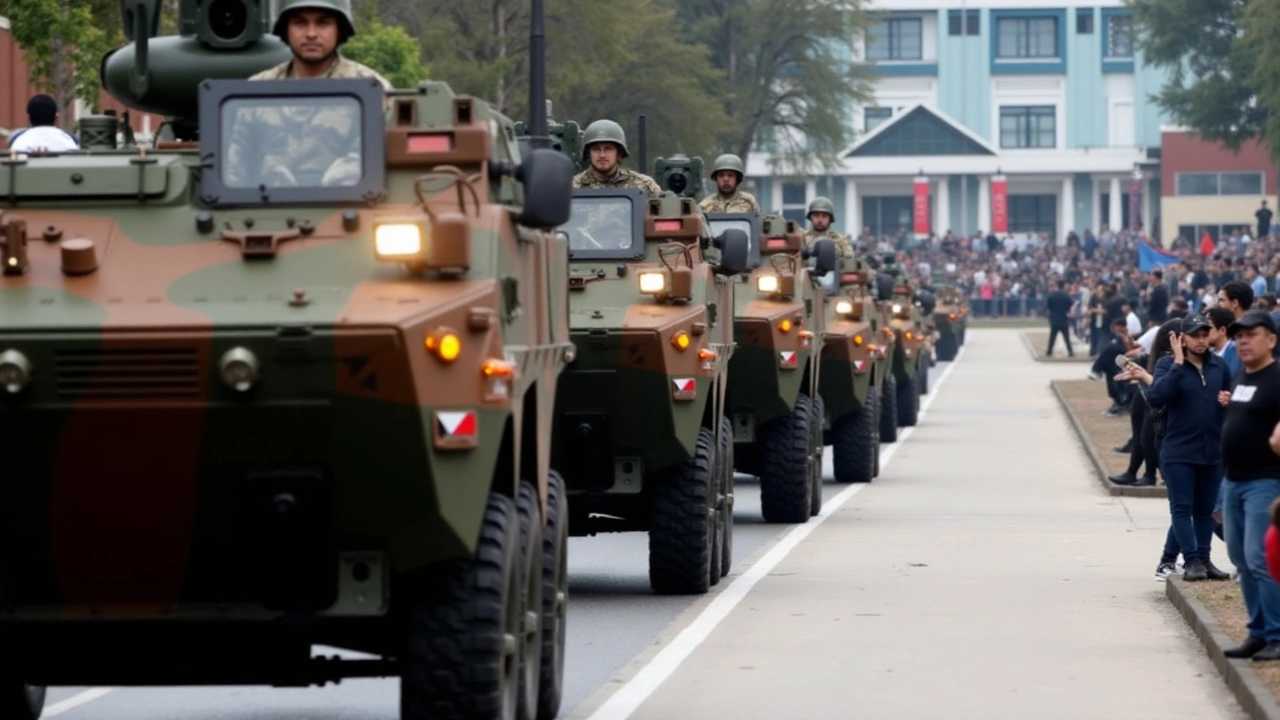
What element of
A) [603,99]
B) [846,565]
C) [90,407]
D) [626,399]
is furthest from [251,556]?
[603,99]

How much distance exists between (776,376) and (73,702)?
9.44 metres

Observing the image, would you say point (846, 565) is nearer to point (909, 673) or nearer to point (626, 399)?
point (626, 399)

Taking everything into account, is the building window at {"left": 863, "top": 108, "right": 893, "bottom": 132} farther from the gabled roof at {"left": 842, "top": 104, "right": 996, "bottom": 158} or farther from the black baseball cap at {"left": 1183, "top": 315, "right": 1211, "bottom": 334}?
the black baseball cap at {"left": 1183, "top": 315, "right": 1211, "bottom": 334}

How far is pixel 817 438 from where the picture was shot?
22.6 metres

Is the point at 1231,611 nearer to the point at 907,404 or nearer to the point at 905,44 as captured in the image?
the point at 907,404

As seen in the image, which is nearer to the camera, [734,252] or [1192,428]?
[1192,428]

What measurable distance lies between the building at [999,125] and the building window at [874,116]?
0.13ft

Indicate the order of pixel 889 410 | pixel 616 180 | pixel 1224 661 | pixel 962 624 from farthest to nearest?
1. pixel 889 410
2. pixel 616 180
3. pixel 962 624
4. pixel 1224 661

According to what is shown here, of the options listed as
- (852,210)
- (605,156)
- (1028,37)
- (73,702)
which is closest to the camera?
(73,702)

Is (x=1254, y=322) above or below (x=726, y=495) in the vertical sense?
above

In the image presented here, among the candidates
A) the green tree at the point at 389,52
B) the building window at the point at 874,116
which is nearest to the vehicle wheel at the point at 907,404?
the green tree at the point at 389,52

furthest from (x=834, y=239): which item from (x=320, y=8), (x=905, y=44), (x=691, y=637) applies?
(x=905, y=44)

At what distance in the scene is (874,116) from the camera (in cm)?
11956

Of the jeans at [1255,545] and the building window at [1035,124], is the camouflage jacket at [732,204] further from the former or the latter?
the building window at [1035,124]
